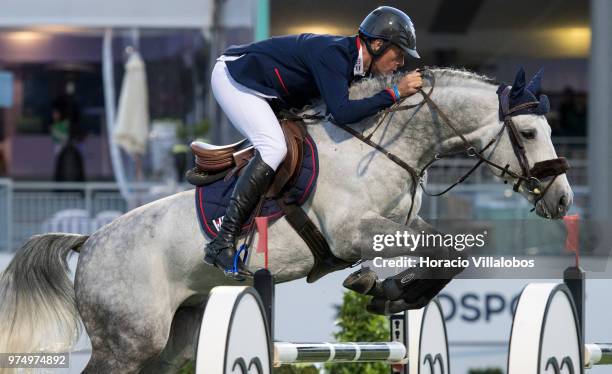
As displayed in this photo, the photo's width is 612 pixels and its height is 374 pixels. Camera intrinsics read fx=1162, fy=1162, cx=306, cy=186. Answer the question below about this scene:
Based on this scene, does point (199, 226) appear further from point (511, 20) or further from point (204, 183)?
point (511, 20)

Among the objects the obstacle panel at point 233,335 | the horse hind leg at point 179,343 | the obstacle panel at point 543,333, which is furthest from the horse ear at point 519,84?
the horse hind leg at point 179,343

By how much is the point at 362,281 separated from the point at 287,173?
0.53 meters

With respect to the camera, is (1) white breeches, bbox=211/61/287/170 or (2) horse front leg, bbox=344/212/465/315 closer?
(2) horse front leg, bbox=344/212/465/315

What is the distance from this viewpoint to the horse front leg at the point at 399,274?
449 centimetres

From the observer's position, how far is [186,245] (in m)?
4.84

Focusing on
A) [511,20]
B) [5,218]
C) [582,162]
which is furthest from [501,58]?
[5,218]

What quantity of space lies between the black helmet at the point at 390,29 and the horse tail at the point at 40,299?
1.70 meters

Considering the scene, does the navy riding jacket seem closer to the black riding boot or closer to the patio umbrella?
the black riding boot

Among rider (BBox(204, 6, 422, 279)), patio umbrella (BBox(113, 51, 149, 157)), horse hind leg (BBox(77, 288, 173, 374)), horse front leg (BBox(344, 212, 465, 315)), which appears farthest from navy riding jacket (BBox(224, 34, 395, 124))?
patio umbrella (BBox(113, 51, 149, 157))

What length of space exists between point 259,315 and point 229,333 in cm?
26

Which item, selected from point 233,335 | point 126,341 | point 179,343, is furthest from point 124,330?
point 233,335

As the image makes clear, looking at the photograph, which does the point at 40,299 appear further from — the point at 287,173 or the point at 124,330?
the point at 287,173

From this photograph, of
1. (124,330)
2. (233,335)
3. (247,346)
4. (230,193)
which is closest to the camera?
(233,335)

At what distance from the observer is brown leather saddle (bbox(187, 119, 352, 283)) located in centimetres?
465
